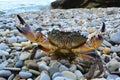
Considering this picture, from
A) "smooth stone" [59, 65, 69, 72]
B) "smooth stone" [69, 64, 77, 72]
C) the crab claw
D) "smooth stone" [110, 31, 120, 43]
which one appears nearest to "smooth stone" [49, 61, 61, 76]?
"smooth stone" [59, 65, 69, 72]

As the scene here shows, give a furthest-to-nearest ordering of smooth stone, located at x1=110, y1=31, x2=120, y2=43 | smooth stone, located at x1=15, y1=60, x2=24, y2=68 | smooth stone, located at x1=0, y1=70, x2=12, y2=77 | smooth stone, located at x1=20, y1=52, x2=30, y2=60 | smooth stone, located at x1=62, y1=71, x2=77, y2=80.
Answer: smooth stone, located at x1=110, y1=31, x2=120, y2=43, smooth stone, located at x1=20, y1=52, x2=30, y2=60, smooth stone, located at x1=15, y1=60, x2=24, y2=68, smooth stone, located at x1=0, y1=70, x2=12, y2=77, smooth stone, located at x1=62, y1=71, x2=77, y2=80

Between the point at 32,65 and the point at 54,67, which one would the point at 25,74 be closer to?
the point at 32,65

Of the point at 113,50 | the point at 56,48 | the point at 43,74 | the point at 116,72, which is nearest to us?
the point at 43,74

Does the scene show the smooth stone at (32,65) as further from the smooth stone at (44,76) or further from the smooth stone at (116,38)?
the smooth stone at (116,38)

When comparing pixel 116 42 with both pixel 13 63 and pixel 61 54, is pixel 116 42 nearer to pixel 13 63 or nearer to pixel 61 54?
pixel 61 54

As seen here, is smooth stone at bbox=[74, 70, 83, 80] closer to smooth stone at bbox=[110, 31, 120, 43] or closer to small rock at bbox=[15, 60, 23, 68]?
small rock at bbox=[15, 60, 23, 68]

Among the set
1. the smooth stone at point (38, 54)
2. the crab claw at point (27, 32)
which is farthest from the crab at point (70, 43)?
the smooth stone at point (38, 54)

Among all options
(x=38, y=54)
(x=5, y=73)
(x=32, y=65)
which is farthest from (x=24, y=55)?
(x=5, y=73)

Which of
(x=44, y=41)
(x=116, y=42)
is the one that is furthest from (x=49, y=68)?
(x=116, y=42)

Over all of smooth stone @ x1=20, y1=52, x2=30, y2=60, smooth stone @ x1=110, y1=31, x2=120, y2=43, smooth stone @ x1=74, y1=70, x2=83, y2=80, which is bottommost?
smooth stone @ x1=110, y1=31, x2=120, y2=43
